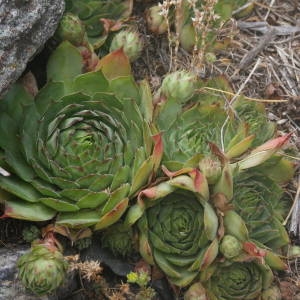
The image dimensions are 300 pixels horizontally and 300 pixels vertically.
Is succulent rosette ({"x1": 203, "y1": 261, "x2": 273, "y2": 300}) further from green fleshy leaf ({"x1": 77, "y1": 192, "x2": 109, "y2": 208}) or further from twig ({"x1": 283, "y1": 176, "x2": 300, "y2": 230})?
green fleshy leaf ({"x1": 77, "y1": 192, "x2": 109, "y2": 208})

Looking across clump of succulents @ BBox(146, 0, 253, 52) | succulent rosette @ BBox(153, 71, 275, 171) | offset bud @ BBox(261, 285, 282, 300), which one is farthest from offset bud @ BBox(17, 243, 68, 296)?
clump of succulents @ BBox(146, 0, 253, 52)

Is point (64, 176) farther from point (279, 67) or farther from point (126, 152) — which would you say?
point (279, 67)

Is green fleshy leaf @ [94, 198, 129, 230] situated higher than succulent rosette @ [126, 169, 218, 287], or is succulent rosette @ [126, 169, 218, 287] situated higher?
green fleshy leaf @ [94, 198, 129, 230]

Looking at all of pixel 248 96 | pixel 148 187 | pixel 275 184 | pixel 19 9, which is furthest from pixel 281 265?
pixel 19 9

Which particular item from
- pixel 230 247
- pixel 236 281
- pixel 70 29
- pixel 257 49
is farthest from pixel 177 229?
pixel 257 49

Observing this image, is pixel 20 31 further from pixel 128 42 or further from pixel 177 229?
pixel 177 229

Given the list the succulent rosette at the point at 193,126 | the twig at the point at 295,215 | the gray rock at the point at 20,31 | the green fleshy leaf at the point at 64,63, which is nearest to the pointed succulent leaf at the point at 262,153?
the succulent rosette at the point at 193,126
